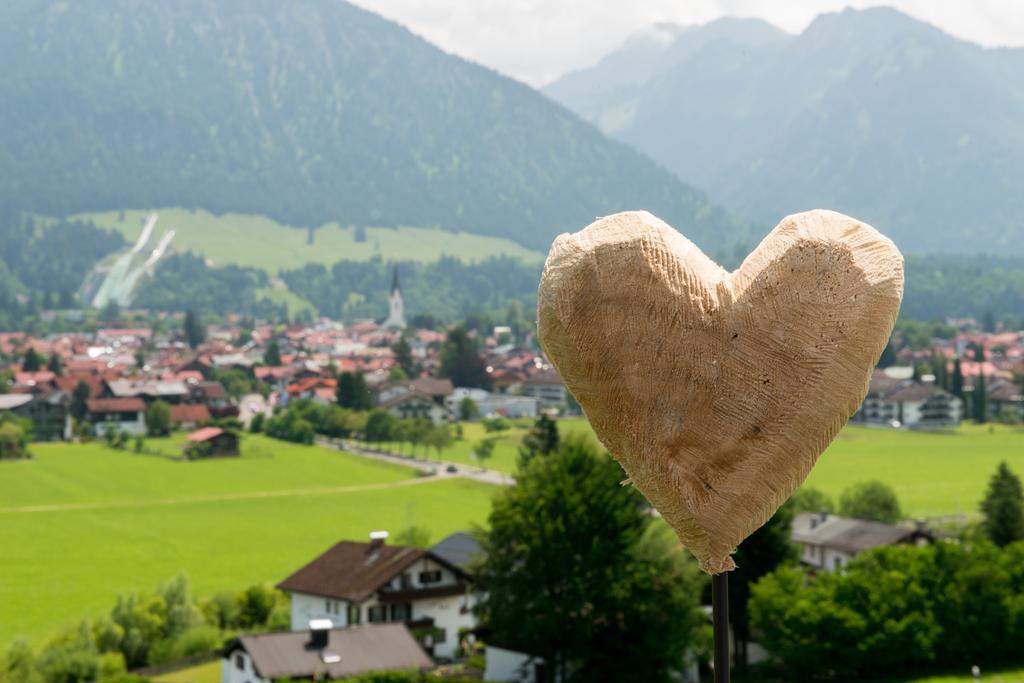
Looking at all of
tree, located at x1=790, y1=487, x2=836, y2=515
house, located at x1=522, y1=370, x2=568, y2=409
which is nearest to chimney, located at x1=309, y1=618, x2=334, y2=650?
tree, located at x1=790, y1=487, x2=836, y2=515

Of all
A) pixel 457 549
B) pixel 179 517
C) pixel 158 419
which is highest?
pixel 158 419

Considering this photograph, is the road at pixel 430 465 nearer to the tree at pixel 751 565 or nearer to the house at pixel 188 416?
the house at pixel 188 416

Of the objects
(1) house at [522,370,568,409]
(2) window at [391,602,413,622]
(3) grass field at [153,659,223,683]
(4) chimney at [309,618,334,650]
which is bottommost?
(3) grass field at [153,659,223,683]

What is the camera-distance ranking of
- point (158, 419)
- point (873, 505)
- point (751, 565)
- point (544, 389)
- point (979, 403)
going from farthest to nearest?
point (544, 389) → point (979, 403) → point (158, 419) → point (873, 505) → point (751, 565)

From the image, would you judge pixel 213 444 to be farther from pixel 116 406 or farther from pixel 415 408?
pixel 415 408

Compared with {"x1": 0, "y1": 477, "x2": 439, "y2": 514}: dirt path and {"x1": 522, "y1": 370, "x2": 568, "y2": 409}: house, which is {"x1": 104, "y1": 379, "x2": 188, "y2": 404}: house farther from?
{"x1": 0, "y1": 477, "x2": 439, "y2": 514}: dirt path

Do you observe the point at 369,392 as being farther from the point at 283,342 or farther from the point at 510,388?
the point at 283,342

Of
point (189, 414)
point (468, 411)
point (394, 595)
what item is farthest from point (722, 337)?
point (468, 411)
